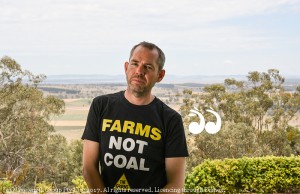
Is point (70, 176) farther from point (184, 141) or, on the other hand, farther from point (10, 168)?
point (184, 141)

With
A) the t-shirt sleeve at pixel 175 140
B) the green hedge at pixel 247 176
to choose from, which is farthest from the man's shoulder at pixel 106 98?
the green hedge at pixel 247 176

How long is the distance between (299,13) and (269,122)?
57.6ft

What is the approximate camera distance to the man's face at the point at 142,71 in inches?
58.9

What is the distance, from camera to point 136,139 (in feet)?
4.71

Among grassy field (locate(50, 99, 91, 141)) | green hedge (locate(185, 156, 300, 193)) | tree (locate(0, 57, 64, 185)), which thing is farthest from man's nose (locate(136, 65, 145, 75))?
grassy field (locate(50, 99, 91, 141))

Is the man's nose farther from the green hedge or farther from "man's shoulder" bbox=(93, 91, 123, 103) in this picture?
the green hedge

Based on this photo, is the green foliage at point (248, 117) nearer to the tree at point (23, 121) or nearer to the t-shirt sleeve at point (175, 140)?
the tree at point (23, 121)

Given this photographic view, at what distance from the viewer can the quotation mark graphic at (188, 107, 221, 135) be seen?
17.4m

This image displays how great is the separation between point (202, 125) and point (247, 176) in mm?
10406

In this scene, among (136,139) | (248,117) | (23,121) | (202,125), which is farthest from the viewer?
(248,117)

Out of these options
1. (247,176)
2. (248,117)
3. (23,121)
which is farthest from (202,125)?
(247,176)

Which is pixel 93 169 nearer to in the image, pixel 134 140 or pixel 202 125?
pixel 134 140

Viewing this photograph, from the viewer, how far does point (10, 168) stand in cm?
1712

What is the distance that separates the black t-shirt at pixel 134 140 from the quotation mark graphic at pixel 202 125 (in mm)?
15806
